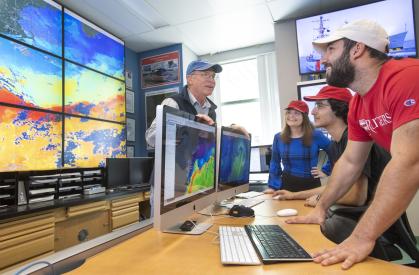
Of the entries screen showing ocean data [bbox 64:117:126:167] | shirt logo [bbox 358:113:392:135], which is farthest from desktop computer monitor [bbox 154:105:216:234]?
screen showing ocean data [bbox 64:117:126:167]

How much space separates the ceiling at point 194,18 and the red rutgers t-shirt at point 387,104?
95.4 inches

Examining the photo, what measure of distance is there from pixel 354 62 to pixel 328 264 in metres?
0.84

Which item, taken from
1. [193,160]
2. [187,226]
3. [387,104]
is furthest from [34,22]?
[387,104]

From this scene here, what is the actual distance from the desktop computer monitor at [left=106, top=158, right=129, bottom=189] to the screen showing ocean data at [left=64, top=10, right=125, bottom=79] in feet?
3.93

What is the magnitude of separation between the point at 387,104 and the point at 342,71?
0.27 meters

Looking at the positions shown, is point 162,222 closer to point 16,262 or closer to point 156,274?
point 156,274

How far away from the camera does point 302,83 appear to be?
3.30m

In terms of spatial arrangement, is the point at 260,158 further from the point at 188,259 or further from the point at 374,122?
the point at 188,259

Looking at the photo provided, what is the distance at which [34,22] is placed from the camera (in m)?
2.72

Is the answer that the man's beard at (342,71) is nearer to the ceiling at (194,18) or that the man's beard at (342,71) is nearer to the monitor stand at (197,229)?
the monitor stand at (197,229)

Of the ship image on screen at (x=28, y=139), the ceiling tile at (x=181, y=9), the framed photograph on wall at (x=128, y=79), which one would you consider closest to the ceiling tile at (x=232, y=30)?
the ceiling tile at (x=181, y=9)

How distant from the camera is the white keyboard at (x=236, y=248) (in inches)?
28.4

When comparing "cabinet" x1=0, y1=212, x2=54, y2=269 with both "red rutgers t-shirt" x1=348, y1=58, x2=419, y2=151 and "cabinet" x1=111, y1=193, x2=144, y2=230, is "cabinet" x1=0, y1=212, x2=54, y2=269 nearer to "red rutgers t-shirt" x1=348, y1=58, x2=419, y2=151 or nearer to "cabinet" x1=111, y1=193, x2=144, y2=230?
"cabinet" x1=111, y1=193, x2=144, y2=230

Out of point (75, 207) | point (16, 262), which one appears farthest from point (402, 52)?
point (16, 262)
